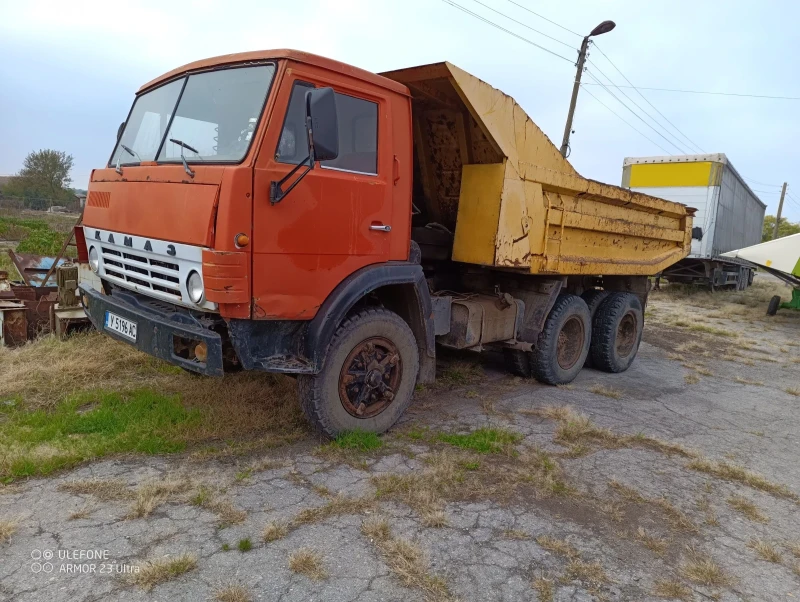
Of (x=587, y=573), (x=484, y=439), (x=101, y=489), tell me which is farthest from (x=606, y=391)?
(x=101, y=489)

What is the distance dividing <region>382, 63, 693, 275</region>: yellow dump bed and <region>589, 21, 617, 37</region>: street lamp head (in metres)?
10.2

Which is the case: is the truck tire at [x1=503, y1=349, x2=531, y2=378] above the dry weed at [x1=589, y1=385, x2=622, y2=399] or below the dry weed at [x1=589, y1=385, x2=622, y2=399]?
above

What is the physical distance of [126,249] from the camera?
3.66 m

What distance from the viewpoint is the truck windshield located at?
329 cm

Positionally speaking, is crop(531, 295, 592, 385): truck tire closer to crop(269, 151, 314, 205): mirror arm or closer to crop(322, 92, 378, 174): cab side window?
crop(322, 92, 378, 174): cab side window

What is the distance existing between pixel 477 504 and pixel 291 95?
262 centimetres

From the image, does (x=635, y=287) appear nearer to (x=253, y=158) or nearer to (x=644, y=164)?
(x=253, y=158)

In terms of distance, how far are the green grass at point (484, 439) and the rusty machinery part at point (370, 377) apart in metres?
0.54

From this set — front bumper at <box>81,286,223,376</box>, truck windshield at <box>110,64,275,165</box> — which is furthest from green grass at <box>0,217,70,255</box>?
front bumper at <box>81,286,223,376</box>

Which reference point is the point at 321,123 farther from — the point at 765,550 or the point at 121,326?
the point at 765,550

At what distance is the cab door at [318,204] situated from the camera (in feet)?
10.5

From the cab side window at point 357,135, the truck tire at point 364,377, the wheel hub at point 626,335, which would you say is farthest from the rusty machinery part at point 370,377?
the wheel hub at point 626,335

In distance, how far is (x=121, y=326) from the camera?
368 centimetres

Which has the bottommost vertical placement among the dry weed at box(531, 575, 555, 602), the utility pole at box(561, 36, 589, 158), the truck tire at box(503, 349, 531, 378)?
the dry weed at box(531, 575, 555, 602)
